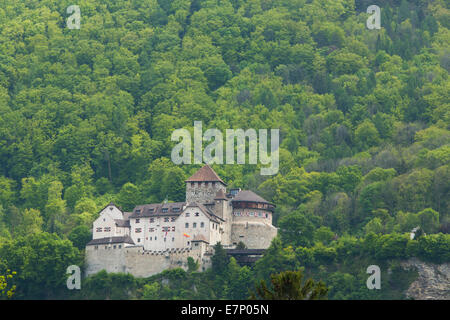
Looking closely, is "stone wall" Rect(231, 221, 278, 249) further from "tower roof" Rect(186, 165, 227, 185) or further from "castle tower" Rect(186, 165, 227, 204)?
"tower roof" Rect(186, 165, 227, 185)

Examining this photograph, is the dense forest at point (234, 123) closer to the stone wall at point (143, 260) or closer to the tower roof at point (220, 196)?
the stone wall at point (143, 260)

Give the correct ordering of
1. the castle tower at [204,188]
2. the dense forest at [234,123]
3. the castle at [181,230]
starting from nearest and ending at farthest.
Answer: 1. the castle at [181,230]
2. the dense forest at [234,123]
3. the castle tower at [204,188]

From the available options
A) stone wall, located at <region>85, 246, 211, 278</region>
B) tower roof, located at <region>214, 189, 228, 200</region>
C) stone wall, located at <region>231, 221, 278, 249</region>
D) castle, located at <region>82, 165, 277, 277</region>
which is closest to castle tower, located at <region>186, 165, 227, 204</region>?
castle, located at <region>82, 165, 277, 277</region>

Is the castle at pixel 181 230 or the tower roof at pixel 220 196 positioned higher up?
the tower roof at pixel 220 196

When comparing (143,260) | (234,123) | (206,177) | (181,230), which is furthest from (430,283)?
(234,123)

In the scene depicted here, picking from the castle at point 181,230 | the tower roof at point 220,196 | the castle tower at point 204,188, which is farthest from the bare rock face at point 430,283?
the castle tower at point 204,188

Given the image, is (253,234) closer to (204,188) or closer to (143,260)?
(204,188)
